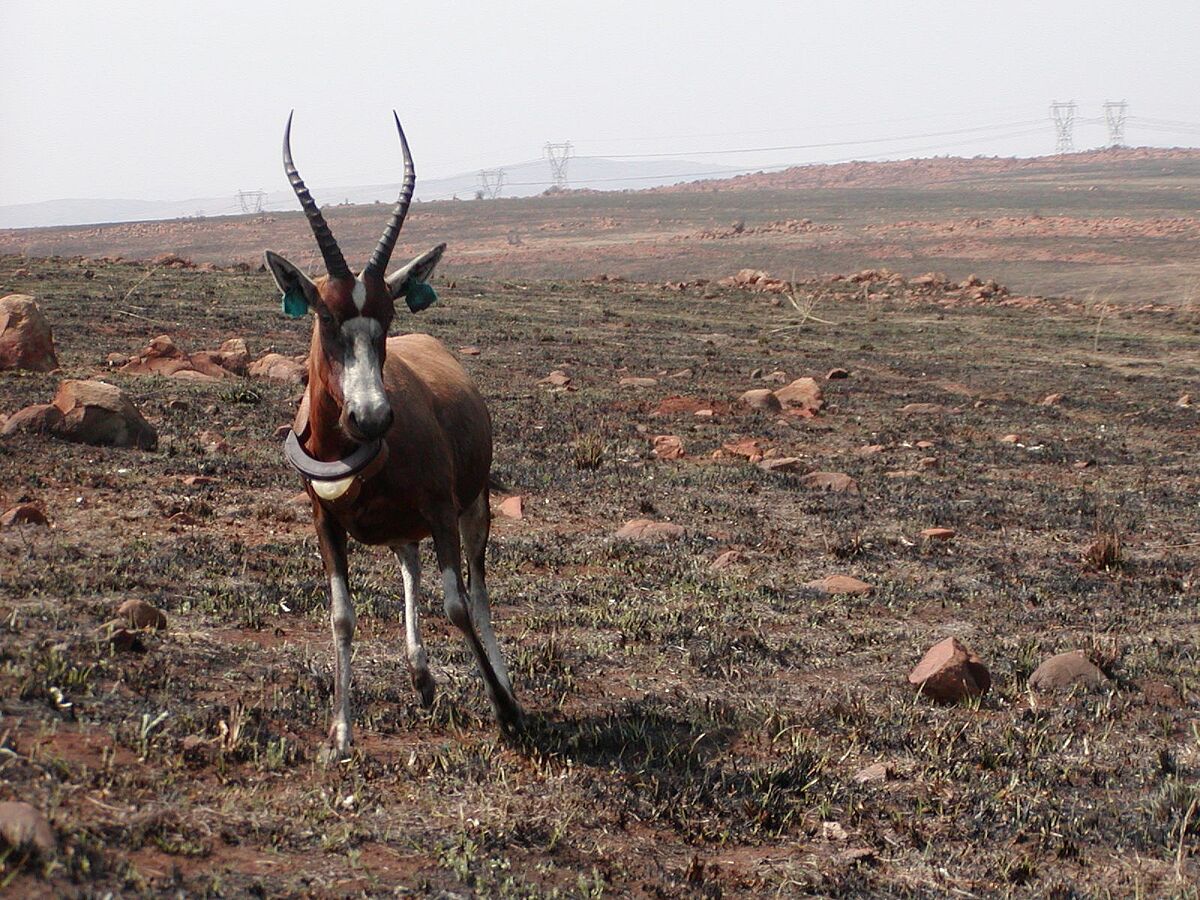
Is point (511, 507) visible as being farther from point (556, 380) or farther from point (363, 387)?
point (556, 380)

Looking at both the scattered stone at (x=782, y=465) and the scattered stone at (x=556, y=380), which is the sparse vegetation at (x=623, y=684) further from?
the scattered stone at (x=556, y=380)

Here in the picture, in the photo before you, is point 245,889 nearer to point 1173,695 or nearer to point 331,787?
point 331,787

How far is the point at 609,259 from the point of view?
68438 millimetres

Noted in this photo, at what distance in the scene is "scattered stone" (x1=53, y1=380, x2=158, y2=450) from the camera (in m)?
12.2

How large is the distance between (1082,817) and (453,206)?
109799mm

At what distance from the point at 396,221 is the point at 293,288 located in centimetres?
56

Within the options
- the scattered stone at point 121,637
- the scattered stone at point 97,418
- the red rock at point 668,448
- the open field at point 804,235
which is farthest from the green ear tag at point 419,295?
the open field at point 804,235

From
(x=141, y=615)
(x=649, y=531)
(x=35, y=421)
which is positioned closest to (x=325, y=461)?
(x=141, y=615)

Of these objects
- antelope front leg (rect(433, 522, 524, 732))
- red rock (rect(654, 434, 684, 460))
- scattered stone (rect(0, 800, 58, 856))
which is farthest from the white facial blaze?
red rock (rect(654, 434, 684, 460))

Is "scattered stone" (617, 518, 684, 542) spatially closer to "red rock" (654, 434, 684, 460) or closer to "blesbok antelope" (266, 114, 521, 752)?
"red rock" (654, 434, 684, 460)

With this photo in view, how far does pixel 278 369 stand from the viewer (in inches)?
744

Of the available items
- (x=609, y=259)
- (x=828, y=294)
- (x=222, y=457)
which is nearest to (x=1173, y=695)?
(x=222, y=457)

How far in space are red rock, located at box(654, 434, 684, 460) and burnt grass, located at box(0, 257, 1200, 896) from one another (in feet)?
0.62

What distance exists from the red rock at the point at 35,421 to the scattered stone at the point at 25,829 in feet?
29.2
